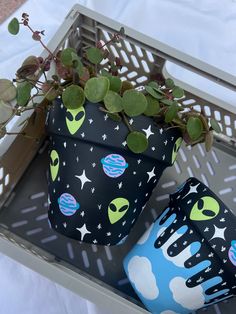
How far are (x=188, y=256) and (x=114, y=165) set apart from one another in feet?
0.38

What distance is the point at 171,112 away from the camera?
40 centimetres

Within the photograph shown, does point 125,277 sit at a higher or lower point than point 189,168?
lower

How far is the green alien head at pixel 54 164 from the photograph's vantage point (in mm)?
433

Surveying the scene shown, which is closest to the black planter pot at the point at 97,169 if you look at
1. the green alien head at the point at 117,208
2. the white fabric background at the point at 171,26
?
the green alien head at the point at 117,208

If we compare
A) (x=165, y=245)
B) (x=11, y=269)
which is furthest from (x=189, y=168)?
(x=11, y=269)

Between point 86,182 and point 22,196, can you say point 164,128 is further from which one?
point 22,196

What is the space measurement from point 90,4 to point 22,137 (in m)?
0.32

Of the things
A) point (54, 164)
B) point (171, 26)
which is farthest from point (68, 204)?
point (171, 26)

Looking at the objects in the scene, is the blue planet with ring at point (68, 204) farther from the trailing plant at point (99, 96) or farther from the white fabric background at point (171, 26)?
the white fabric background at point (171, 26)

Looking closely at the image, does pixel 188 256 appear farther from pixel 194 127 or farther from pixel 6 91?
pixel 6 91

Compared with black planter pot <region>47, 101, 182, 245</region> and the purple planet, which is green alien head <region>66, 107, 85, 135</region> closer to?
black planter pot <region>47, 101, 182, 245</region>

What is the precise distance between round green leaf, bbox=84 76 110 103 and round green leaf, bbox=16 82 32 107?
0.06 metres

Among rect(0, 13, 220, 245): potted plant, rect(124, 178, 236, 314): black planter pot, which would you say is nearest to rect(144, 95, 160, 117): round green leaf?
rect(0, 13, 220, 245): potted plant

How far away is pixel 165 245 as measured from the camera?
45 centimetres
